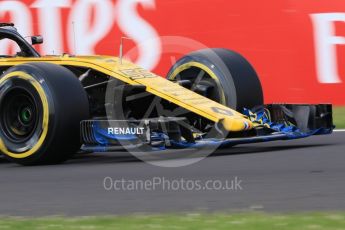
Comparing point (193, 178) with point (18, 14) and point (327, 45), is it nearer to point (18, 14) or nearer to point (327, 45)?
point (327, 45)

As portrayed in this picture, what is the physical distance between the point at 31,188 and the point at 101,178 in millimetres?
685

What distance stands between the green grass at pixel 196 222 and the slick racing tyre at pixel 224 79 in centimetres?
459

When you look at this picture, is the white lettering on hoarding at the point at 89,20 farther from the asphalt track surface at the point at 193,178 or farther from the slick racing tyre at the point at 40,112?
the slick racing tyre at the point at 40,112

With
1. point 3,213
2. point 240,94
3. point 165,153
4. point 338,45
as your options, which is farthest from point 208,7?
point 3,213

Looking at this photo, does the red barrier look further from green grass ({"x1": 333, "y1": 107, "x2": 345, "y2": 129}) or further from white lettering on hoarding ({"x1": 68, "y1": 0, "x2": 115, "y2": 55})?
green grass ({"x1": 333, "y1": 107, "x2": 345, "y2": 129})

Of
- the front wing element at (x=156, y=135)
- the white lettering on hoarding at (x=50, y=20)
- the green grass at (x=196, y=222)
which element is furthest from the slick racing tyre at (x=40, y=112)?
the white lettering on hoarding at (x=50, y=20)

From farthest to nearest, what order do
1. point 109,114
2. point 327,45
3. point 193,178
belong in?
point 327,45 → point 109,114 → point 193,178

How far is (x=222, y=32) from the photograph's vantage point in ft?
42.2

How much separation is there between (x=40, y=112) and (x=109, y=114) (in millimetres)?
953

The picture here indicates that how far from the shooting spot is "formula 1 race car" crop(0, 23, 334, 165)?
855 centimetres

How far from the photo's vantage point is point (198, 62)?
1051 centimetres

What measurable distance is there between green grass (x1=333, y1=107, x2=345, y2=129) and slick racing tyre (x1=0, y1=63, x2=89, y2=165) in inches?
184

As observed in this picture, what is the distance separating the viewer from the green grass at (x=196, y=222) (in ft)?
17.2

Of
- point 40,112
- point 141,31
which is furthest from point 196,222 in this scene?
point 141,31
